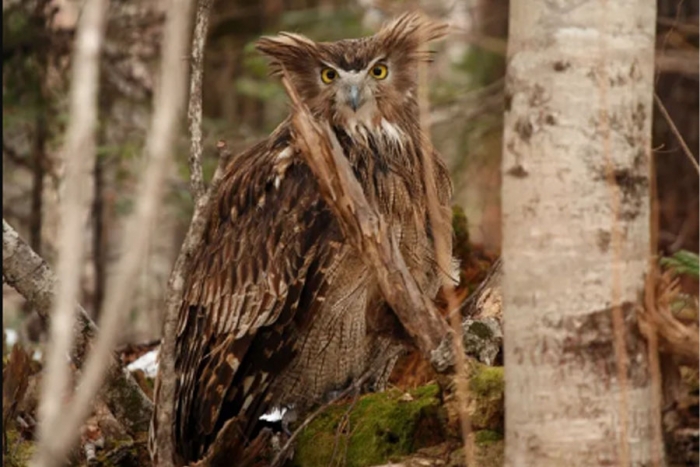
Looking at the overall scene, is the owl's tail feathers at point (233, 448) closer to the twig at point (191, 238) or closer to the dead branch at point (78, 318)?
the twig at point (191, 238)

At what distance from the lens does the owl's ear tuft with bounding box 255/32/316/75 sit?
4891mm

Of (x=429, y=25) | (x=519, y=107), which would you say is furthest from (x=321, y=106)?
(x=519, y=107)

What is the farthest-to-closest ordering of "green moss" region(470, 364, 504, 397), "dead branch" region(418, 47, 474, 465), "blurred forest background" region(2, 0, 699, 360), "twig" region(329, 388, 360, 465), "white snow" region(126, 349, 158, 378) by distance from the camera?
"blurred forest background" region(2, 0, 699, 360) → "white snow" region(126, 349, 158, 378) → "twig" region(329, 388, 360, 465) → "green moss" region(470, 364, 504, 397) → "dead branch" region(418, 47, 474, 465)

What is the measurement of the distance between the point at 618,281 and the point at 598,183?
24 cm

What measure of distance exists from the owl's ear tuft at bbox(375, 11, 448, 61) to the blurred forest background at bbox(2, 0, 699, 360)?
3.73ft

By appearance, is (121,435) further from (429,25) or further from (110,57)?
(110,57)

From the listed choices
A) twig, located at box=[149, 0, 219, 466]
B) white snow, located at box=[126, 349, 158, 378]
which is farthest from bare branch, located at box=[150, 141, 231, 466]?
white snow, located at box=[126, 349, 158, 378]

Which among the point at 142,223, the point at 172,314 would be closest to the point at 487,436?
the point at 172,314

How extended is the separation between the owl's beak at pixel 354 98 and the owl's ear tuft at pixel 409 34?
0.24 meters

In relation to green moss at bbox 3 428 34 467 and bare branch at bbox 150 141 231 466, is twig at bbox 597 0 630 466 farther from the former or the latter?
green moss at bbox 3 428 34 467

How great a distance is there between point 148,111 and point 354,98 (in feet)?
14.3

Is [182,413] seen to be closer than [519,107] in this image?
No

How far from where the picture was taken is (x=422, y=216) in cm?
461

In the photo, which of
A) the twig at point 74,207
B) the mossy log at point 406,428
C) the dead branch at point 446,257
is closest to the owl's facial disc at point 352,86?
the dead branch at point 446,257
